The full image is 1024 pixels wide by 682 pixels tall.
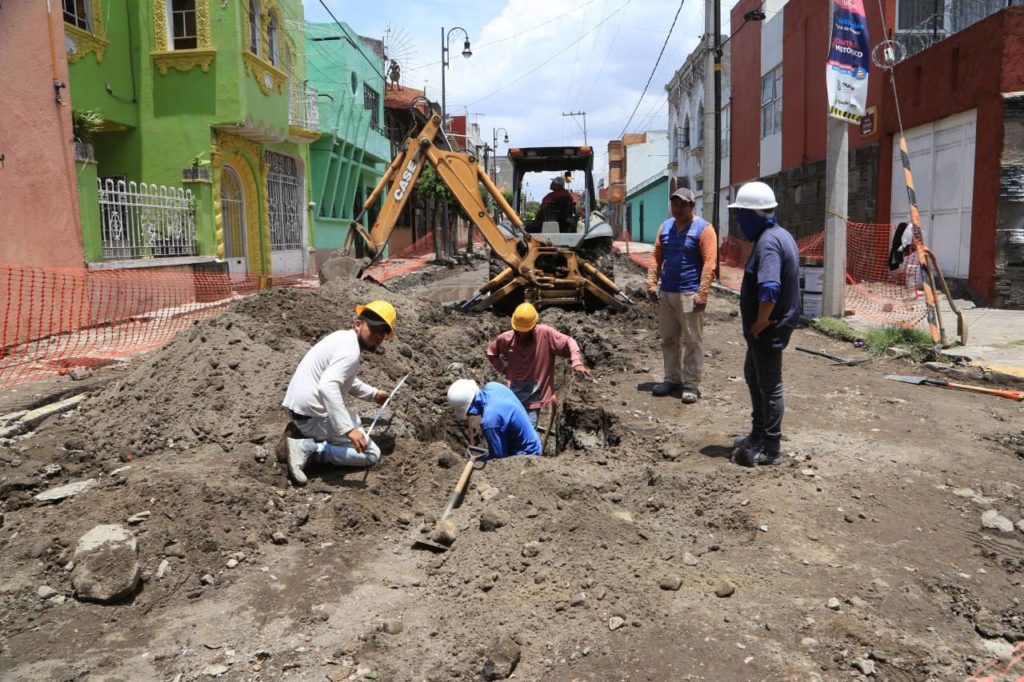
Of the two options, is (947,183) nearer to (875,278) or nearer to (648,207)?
(875,278)

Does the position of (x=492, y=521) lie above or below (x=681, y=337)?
below

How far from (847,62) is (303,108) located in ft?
48.7

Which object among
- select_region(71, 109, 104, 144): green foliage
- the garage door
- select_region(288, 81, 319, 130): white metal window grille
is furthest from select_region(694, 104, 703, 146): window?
select_region(71, 109, 104, 144): green foliage

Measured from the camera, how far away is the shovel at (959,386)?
255 inches

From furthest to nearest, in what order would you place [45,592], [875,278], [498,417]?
[875,278]
[498,417]
[45,592]

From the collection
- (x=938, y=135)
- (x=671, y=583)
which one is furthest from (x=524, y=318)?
(x=938, y=135)

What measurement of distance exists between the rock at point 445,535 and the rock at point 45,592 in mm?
1805

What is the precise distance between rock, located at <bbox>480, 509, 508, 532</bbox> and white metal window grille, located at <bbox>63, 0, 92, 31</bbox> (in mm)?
13631

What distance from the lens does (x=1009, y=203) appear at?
1161 cm

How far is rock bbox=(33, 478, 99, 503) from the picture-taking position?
4551 mm

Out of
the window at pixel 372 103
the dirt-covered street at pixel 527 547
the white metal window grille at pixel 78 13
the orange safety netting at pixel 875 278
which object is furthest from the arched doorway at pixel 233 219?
the dirt-covered street at pixel 527 547

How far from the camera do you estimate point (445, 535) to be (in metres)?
3.95

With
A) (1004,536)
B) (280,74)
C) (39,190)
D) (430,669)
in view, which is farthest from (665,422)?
(280,74)

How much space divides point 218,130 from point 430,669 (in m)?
15.4
